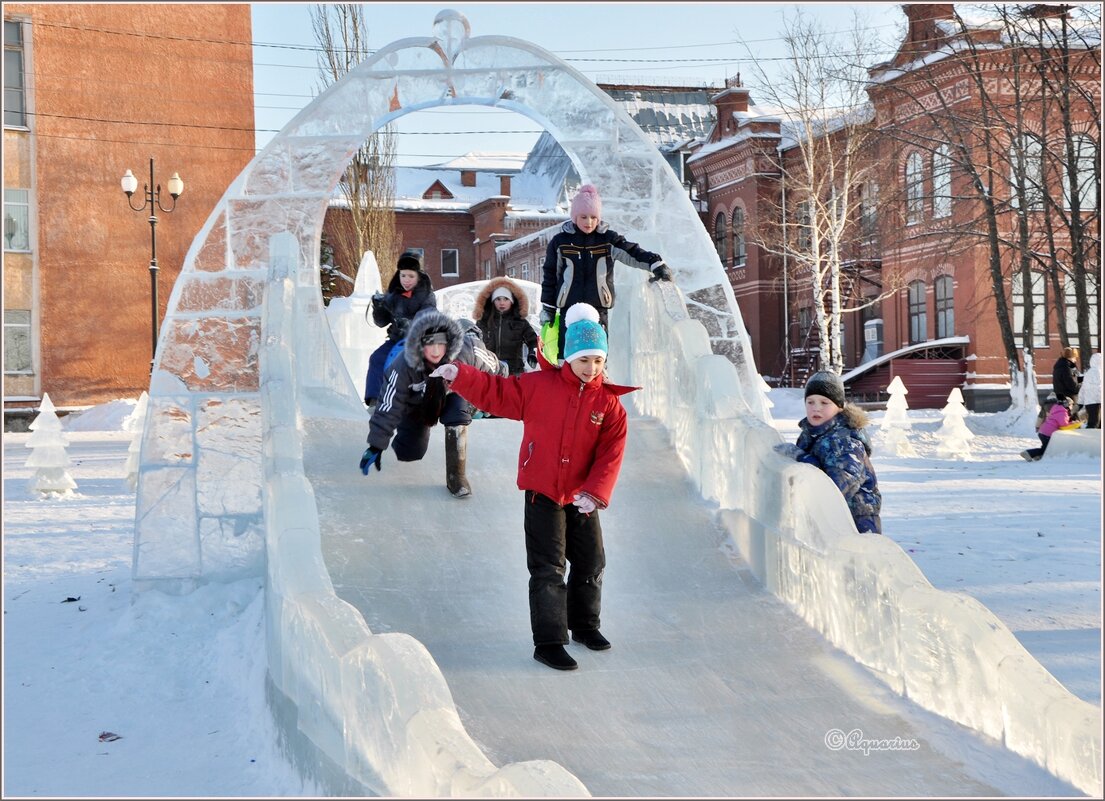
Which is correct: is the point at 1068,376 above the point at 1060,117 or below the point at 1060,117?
below

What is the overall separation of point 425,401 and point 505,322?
3.63m

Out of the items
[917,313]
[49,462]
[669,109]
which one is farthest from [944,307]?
[49,462]

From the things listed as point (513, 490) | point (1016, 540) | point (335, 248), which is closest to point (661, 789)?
point (513, 490)

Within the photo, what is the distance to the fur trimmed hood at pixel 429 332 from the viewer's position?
6.30 metres

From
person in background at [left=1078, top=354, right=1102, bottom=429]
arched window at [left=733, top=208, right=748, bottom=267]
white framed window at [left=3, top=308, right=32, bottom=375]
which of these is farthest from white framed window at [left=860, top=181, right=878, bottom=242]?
white framed window at [left=3, top=308, right=32, bottom=375]

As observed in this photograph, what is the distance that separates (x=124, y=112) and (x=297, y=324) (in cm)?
2353

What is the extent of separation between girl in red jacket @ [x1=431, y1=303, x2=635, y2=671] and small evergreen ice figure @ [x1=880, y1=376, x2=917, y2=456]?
15576 mm

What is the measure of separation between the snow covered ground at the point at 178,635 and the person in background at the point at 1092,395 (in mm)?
6851

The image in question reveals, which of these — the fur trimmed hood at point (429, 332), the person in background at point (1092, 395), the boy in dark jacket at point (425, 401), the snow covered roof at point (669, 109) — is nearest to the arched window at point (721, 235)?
the snow covered roof at point (669, 109)

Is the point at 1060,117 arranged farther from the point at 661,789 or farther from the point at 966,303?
the point at 661,789

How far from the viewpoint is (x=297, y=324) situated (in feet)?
26.8

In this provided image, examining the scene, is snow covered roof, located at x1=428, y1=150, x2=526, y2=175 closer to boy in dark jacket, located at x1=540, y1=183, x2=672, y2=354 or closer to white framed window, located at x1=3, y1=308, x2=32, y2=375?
white framed window, located at x1=3, y1=308, x2=32, y2=375

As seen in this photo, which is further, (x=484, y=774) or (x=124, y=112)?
(x=124, y=112)

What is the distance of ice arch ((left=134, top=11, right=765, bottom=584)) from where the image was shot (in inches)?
331
